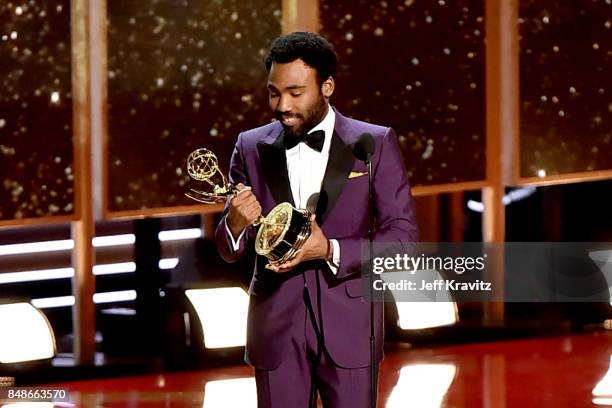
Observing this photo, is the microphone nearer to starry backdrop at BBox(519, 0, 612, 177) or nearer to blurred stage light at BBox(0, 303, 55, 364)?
blurred stage light at BBox(0, 303, 55, 364)

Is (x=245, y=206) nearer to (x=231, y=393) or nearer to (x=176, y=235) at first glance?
(x=231, y=393)

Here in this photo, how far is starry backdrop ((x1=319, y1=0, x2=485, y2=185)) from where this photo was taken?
6957 millimetres

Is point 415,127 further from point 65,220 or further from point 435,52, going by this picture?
point 65,220

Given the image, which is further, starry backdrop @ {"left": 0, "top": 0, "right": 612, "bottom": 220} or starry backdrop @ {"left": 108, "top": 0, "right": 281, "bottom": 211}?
starry backdrop @ {"left": 108, "top": 0, "right": 281, "bottom": 211}

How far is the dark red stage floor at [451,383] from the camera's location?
5719 mm

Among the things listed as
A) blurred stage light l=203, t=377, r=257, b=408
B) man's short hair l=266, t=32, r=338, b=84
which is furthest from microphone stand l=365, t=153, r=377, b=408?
blurred stage light l=203, t=377, r=257, b=408

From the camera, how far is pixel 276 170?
2943 millimetres

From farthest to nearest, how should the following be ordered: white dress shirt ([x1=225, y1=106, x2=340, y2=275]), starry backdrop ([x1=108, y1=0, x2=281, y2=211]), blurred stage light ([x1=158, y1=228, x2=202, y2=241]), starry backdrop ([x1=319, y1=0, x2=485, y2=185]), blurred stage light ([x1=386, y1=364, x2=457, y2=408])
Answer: starry backdrop ([x1=319, y1=0, x2=485, y2=185]) → blurred stage light ([x1=158, y1=228, x2=202, y2=241]) → starry backdrop ([x1=108, y1=0, x2=281, y2=211]) → blurred stage light ([x1=386, y1=364, x2=457, y2=408]) → white dress shirt ([x1=225, y1=106, x2=340, y2=275])

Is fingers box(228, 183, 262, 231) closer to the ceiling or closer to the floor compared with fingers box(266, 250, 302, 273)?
closer to the ceiling

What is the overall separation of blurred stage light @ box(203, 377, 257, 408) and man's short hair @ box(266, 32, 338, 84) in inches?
114

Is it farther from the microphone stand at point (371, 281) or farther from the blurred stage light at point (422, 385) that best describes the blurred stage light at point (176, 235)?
Result: the microphone stand at point (371, 281)

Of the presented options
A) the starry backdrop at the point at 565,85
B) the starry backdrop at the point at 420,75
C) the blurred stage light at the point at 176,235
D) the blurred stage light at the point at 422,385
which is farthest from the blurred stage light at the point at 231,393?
the starry backdrop at the point at 565,85

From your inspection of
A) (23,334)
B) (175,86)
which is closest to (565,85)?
(175,86)

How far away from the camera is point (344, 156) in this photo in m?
2.94
